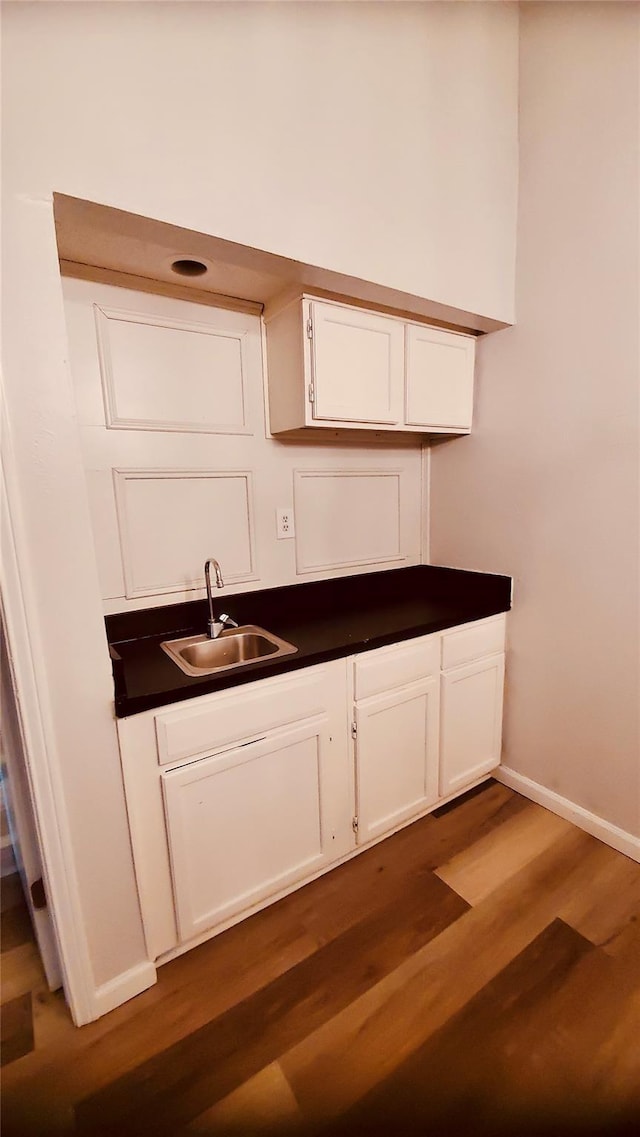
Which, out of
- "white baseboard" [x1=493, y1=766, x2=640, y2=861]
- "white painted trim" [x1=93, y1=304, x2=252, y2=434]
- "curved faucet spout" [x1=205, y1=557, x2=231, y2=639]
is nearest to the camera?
"white painted trim" [x1=93, y1=304, x2=252, y2=434]

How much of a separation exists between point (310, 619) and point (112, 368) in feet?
3.66

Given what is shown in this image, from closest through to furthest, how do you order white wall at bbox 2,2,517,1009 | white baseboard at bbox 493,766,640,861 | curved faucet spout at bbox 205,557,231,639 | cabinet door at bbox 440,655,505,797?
white wall at bbox 2,2,517,1009, curved faucet spout at bbox 205,557,231,639, white baseboard at bbox 493,766,640,861, cabinet door at bbox 440,655,505,797

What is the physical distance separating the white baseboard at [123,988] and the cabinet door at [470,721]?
118cm

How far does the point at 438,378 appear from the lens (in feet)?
6.24

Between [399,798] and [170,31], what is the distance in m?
2.29

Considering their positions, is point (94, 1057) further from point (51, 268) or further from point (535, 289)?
point (535, 289)

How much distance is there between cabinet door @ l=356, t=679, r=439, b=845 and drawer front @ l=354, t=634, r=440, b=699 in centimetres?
3

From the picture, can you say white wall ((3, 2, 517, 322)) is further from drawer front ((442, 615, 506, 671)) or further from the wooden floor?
the wooden floor

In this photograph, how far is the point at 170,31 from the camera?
1.05m

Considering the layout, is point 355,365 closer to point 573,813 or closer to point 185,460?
point 185,460

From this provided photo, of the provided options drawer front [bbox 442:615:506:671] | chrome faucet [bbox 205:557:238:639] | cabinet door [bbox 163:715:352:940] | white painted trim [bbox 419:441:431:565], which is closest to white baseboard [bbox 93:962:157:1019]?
cabinet door [bbox 163:715:352:940]

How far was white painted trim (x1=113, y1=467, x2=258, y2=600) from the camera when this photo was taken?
5.24ft

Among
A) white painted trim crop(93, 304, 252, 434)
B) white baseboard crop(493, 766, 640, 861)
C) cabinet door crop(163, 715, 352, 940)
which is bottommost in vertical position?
white baseboard crop(493, 766, 640, 861)

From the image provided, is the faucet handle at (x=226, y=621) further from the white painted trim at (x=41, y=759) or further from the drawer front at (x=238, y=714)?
the white painted trim at (x=41, y=759)
